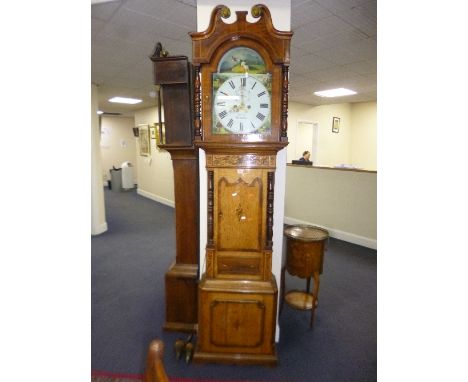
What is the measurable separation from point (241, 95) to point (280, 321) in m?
1.91

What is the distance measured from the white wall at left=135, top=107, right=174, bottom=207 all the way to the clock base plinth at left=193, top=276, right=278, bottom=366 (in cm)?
483

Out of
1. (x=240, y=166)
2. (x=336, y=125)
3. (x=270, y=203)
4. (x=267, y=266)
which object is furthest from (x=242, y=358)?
(x=336, y=125)

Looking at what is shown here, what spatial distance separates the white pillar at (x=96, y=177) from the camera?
14.5 ft

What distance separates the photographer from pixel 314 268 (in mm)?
2223

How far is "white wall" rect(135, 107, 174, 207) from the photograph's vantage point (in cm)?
669

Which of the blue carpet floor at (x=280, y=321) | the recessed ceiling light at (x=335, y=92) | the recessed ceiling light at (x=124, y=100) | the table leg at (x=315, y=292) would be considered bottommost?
the blue carpet floor at (x=280, y=321)

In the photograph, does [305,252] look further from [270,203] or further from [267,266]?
[270,203]

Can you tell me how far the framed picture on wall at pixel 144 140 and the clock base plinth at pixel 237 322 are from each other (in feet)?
20.6

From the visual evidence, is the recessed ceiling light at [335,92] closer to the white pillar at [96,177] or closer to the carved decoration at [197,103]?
the white pillar at [96,177]

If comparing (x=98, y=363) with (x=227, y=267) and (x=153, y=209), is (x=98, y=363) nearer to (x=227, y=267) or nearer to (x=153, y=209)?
(x=227, y=267)

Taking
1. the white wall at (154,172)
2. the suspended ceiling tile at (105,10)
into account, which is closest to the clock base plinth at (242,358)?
the suspended ceiling tile at (105,10)

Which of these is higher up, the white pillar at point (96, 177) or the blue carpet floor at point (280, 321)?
the white pillar at point (96, 177)
